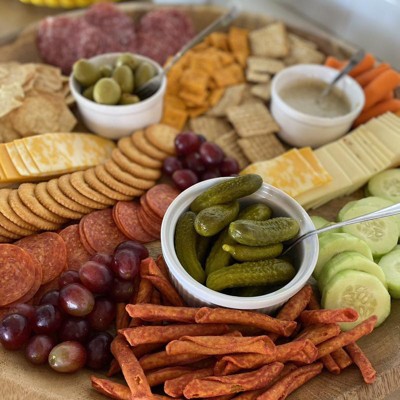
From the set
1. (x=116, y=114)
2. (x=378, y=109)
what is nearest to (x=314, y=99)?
(x=378, y=109)

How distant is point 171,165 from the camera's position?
1887 millimetres

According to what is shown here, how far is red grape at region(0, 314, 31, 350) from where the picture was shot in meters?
1.32

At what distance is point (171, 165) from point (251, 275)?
0.68 metres

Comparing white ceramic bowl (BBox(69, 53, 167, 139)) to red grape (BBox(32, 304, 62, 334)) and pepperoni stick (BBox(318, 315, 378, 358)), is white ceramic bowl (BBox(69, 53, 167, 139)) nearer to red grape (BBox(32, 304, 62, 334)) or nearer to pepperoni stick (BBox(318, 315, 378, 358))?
red grape (BBox(32, 304, 62, 334))

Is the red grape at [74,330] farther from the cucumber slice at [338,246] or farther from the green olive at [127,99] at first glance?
the green olive at [127,99]

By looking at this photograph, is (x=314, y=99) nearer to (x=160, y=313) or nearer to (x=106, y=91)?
(x=106, y=91)

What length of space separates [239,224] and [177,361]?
403 millimetres

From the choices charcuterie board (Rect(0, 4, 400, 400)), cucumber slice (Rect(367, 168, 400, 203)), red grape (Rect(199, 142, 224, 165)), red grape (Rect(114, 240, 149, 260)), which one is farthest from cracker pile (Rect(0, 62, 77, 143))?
cucumber slice (Rect(367, 168, 400, 203))

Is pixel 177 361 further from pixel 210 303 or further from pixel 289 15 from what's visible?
pixel 289 15

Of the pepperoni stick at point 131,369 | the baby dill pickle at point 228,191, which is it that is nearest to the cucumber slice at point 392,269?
the baby dill pickle at point 228,191

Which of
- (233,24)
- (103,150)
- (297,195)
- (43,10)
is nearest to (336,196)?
(297,195)

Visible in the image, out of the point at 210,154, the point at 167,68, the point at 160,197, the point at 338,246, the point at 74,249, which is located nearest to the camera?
the point at 338,246

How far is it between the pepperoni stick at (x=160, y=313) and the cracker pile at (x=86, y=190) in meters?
0.52

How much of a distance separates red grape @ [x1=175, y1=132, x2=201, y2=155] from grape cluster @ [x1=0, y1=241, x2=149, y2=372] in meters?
0.55
